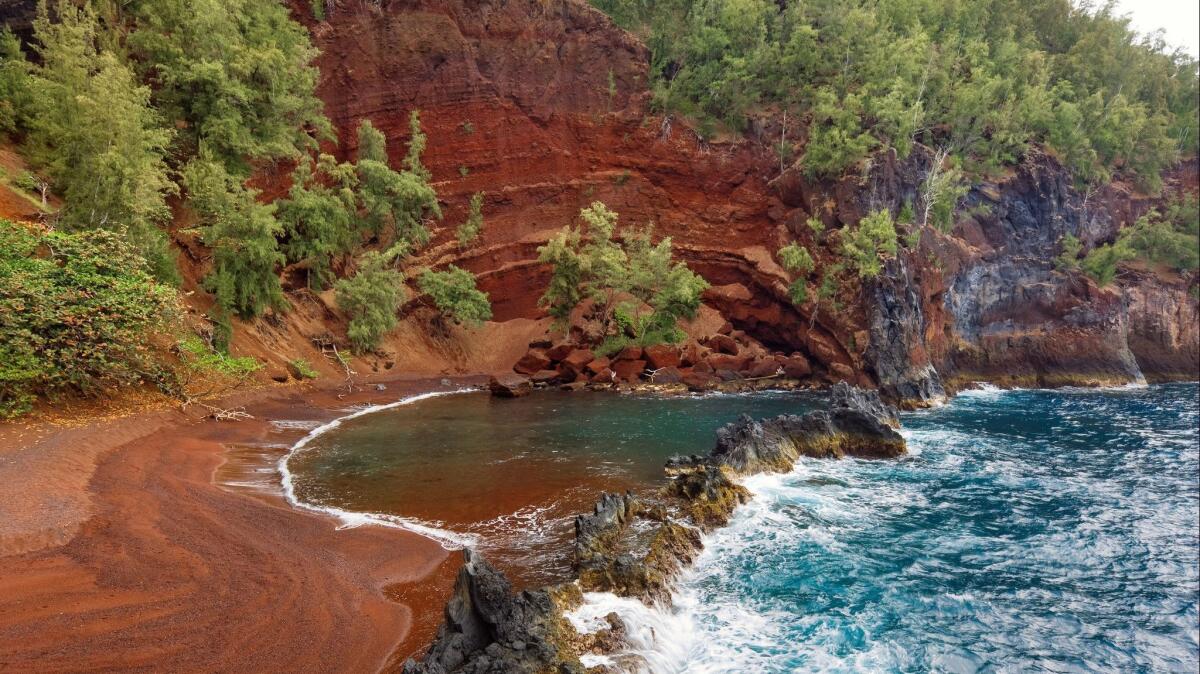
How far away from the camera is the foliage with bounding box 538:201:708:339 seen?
3666 centimetres

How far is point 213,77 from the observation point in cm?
2405

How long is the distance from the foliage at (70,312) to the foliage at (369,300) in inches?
567

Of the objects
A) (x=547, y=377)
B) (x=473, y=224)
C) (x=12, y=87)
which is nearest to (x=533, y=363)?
(x=547, y=377)

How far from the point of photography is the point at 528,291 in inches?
1645

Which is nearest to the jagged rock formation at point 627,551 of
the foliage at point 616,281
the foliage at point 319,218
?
the foliage at point 616,281

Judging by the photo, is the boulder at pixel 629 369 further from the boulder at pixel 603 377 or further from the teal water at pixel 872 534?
the teal water at pixel 872 534

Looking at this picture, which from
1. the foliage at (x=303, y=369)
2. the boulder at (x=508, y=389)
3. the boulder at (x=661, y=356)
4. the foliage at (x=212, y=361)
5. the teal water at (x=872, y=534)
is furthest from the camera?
the boulder at (x=661, y=356)

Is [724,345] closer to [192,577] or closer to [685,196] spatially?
[685,196]

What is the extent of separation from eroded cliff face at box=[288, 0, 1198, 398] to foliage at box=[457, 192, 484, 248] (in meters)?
0.84

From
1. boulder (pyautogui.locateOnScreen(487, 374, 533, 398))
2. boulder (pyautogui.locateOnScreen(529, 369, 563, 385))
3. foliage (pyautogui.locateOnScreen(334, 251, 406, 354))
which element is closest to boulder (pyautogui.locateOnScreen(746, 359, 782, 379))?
boulder (pyautogui.locateOnScreen(529, 369, 563, 385))

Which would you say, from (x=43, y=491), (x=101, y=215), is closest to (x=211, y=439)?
(x=43, y=491)

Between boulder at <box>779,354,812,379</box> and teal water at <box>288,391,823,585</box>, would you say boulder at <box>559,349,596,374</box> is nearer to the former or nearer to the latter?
Result: teal water at <box>288,391,823,585</box>

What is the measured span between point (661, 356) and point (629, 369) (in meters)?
2.24

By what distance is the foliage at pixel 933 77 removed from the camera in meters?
38.4
